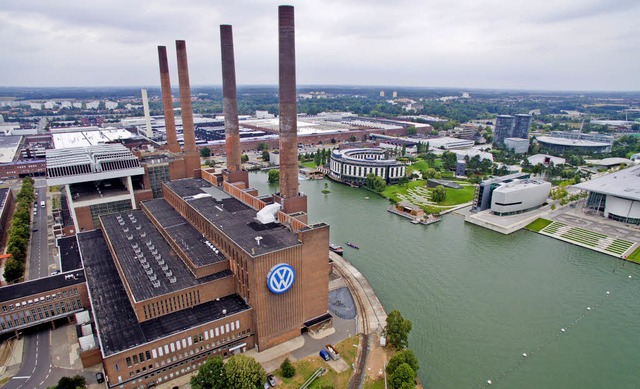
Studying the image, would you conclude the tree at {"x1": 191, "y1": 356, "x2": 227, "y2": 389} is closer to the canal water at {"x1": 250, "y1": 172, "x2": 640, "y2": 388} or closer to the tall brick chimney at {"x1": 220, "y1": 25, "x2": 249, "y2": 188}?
the canal water at {"x1": 250, "y1": 172, "x2": 640, "y2": 388}

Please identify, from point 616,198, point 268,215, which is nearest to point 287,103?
point 268,215

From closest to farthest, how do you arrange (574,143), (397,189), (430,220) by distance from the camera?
(430,220)
(397,189)
(574,143)

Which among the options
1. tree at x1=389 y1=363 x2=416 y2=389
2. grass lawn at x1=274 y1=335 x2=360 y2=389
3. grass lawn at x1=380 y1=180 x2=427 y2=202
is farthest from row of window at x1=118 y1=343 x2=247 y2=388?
grass lawn at x1=380 y1=180 x2=427 y2=202

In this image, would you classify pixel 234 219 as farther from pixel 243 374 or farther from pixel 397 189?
pixel 397 189

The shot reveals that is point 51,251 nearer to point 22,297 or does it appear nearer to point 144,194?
point 144,194

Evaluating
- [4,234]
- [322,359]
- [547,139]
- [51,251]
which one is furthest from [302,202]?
[547,139]

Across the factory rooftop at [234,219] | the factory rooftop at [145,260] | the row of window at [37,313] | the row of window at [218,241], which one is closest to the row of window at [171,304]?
the factory rooftop at [145,260]
